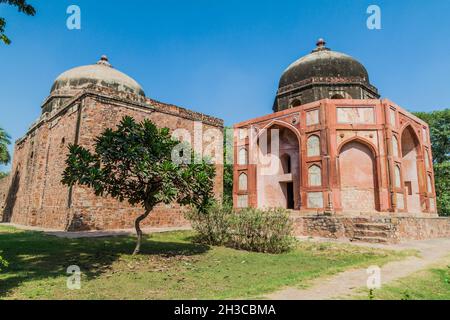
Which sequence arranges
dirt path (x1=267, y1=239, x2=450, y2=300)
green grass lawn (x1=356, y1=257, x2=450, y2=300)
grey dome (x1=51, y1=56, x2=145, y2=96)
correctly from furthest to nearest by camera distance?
grey dome (x1=51, y1=56, x2=145, y2=96) → green grass lawn (x1=356, y1=257, x2=450, y2=300) → dirt path (x1=267, y1=239, x2=450, y2=300)

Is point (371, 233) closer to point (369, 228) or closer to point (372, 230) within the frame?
point (372, 230)

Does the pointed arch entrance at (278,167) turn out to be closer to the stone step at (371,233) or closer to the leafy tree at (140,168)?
the stone step at (371,233)

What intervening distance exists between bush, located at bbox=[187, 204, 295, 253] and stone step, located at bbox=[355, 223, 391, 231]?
14.8ft

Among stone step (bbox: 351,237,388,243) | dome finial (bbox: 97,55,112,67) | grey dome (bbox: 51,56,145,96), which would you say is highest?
dome finial (bbox: 97,55,112,67)

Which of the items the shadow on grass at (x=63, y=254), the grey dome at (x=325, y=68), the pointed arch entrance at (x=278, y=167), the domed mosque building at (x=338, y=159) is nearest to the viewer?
the shadow on grass at (x=63, y=254)

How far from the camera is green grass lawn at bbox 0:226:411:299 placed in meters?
5.11

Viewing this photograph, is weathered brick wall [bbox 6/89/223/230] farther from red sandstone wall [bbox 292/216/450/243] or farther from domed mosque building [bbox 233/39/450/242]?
red sandstone wall [bbox 292/216/450/243]

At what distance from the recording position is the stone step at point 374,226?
1273 cm

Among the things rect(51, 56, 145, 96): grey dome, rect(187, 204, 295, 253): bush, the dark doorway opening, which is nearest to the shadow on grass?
rect(187, 204, 295, 253): bush

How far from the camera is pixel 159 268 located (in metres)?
7.25

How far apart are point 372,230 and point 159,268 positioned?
1019 centimetres

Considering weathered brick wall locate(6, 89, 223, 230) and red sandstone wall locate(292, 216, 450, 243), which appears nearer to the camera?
red sandstone wall locate(292, 216, 450, 243)

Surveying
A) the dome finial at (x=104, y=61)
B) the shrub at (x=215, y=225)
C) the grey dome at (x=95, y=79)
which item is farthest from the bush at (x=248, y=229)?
the dome finial at (x=104, y=61)

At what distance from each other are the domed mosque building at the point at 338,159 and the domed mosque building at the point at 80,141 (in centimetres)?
424
